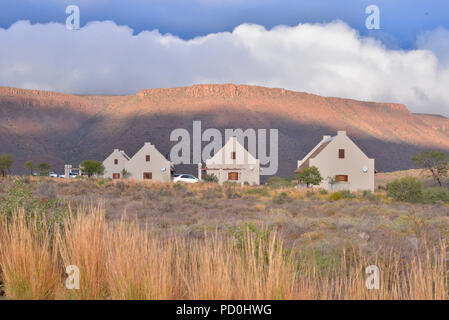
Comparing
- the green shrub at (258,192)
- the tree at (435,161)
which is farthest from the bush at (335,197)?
the tree at (435,161)

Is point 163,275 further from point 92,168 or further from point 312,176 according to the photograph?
point 92,168

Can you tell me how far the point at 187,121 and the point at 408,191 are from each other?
66.9m

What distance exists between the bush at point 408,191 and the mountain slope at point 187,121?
159 feet

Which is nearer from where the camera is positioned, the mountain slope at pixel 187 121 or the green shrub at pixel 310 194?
the green shrub at pixel 310 194

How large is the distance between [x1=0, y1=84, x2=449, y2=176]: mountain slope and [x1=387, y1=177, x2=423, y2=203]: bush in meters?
48.4

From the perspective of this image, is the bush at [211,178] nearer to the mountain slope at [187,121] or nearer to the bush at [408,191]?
the bush at [408,191]

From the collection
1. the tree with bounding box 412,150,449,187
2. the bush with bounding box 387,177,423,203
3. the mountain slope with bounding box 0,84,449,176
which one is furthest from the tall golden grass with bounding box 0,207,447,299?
the mountain slope with bounding box 0,84,449,176

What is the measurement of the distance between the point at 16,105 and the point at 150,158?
6584cm

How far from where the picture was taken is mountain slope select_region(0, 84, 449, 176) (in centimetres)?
8556

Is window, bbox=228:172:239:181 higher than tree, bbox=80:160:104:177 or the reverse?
the reverse

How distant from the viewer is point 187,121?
91562mm

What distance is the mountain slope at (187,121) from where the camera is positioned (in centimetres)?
8556

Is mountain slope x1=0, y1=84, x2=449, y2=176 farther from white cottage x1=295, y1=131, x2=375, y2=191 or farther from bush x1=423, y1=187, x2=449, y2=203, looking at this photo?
bush x1=423, y1=187, x2=449, y2=203

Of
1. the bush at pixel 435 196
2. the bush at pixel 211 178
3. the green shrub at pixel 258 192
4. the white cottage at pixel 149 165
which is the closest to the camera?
the bush at pixel 435 196
